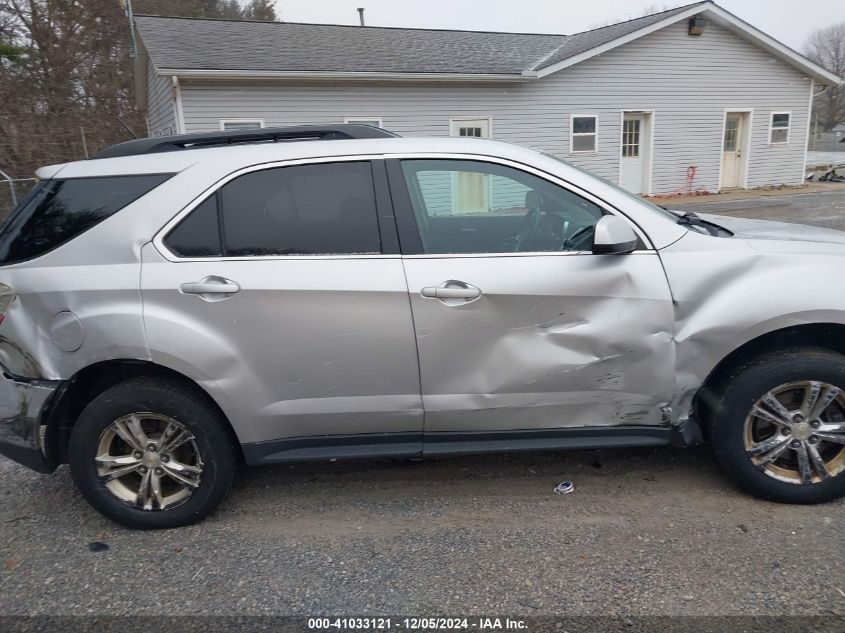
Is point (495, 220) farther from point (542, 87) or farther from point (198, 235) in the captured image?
point (542, 87)

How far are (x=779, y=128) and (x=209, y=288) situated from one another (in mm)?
21341

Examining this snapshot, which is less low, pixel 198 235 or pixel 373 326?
pixel 198 235

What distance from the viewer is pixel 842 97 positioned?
53969mm

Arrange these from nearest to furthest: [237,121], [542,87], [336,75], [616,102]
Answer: [237,121]
[336,75]
[542,87]
[616,102]

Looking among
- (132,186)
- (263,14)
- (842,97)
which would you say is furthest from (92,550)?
(842,97)

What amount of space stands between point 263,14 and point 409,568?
131 feet

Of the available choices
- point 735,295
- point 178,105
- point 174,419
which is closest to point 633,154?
point 178,105

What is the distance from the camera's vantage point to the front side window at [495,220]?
2.99m

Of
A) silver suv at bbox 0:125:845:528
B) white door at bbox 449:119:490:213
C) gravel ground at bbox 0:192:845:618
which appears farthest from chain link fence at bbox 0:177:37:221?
white door at bbox 449:119:490:213

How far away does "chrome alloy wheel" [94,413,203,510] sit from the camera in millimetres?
2965

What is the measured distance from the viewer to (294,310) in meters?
2.86

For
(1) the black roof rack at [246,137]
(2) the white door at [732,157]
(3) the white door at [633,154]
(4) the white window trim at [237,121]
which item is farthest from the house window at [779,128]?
(1) the black roof rack at [246,137]

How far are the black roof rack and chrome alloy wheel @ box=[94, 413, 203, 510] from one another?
4.41 ft

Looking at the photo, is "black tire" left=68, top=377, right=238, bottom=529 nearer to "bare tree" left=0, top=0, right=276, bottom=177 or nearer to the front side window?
the front side window
